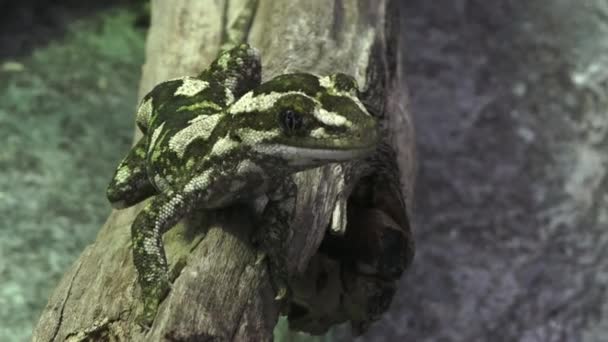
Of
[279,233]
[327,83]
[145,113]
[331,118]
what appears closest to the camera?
[331,118]

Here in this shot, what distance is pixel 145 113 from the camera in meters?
3.55

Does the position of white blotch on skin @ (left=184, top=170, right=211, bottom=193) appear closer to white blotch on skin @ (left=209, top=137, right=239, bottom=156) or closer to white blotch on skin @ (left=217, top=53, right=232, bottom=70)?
white blotch on skin @ (left=209, top=137, right=239, bottom=156)

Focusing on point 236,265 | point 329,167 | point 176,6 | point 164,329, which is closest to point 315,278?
point 329,167

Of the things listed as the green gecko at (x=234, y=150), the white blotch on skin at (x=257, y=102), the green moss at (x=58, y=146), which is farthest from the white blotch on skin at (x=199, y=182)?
the green moss at (x=58, y=146)

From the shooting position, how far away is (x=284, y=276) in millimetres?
3014

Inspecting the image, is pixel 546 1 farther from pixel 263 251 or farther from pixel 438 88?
pixel 263 251

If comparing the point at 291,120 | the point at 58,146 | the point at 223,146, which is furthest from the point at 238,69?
the point at 58,146

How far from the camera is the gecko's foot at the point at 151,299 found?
8.80 feet

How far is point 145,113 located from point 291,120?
1071mm

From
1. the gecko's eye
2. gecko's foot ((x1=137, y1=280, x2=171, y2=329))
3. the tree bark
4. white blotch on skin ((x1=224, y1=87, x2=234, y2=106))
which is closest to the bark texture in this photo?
the tree bark

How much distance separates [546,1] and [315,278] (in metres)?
3.87

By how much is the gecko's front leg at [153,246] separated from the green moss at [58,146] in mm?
1494

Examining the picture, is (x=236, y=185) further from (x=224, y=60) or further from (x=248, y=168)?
(x=224, y=60)

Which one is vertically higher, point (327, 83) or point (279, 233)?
point (327, 83)
